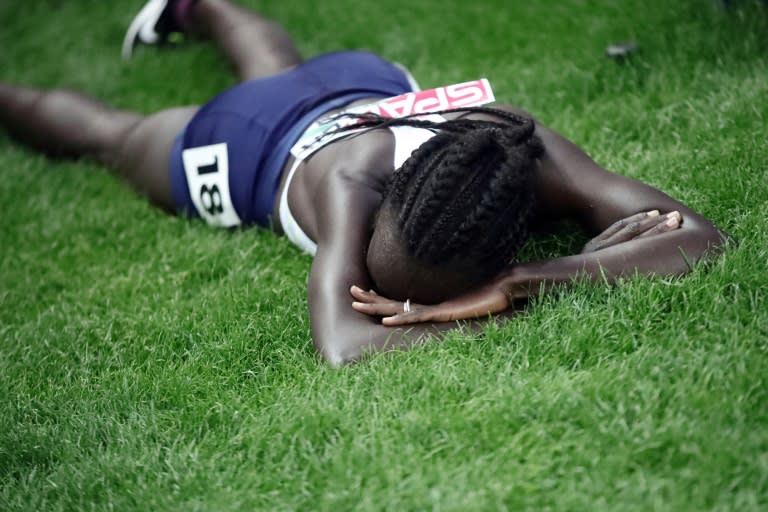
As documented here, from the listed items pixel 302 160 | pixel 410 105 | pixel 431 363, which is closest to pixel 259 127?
pixel 302 160

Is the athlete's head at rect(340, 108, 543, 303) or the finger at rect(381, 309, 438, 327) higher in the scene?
the athlete's head at rect(340, 108, 543, 303)

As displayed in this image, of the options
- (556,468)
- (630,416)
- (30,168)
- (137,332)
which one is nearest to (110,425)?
(137,332)

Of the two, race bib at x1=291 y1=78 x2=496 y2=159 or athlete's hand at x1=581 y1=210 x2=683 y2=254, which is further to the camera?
race bib at x1=291 y1=78 x2=496 y2=159

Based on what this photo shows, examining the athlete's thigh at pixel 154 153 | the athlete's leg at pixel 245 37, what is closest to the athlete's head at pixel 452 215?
the athlete's thigh at pixel 154 153

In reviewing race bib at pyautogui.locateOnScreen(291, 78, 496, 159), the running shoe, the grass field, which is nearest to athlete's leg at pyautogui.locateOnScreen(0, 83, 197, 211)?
the grass field

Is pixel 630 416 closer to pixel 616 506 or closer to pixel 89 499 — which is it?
pixel 616 506

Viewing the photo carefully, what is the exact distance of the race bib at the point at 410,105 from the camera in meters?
3.67

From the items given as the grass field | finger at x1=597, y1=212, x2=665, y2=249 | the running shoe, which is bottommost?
the grass field

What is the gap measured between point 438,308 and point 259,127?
1.43 metres

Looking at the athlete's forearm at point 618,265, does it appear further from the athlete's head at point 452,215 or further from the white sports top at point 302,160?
the white sports top at point 302,160

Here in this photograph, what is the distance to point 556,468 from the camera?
102 inches

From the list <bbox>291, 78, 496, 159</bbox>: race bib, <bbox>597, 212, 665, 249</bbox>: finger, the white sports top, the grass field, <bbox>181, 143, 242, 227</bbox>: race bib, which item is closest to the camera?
the grass field

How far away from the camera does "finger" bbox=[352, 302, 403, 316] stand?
10.3 feet

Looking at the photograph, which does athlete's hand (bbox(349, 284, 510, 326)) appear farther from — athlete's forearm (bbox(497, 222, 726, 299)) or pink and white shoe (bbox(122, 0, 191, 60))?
pink and white shoe (bbox(122, 0, 191, 60))
